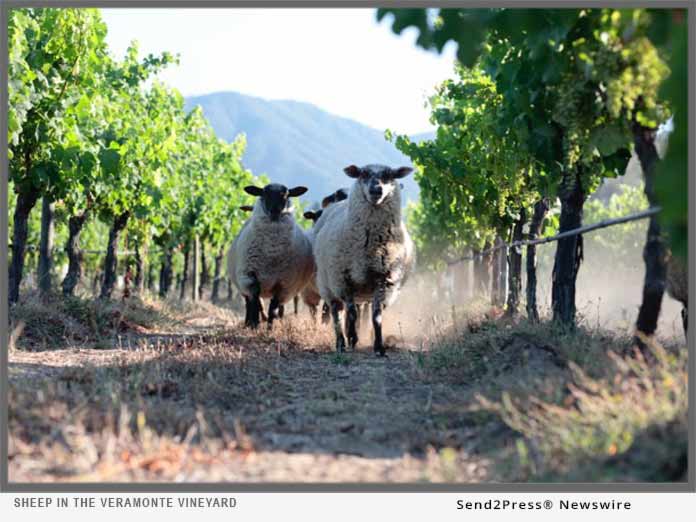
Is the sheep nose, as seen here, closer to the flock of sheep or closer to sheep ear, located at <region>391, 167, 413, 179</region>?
the flock of sheep

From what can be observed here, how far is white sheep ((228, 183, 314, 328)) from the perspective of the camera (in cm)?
1103

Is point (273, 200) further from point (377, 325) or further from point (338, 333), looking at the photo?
point (377, 325)

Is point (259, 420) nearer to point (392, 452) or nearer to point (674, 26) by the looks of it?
point (392, 452)

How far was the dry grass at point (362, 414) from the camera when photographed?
12.4 feet

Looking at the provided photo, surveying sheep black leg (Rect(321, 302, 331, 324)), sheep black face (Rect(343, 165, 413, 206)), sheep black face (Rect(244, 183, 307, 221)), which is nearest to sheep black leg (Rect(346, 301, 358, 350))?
sheep black face (Rect(343, 165, 413, 206))

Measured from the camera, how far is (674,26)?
13.6 ft

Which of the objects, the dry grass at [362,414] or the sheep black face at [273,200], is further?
the sheep black face at [273,200]

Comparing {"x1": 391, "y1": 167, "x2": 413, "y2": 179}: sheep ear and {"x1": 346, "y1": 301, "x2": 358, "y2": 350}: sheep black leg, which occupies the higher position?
{"x1": 391, "y1": 167, "x2": 413, "y2": 179}: sheep ear

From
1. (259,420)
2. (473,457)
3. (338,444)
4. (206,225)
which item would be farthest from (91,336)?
(206,225)

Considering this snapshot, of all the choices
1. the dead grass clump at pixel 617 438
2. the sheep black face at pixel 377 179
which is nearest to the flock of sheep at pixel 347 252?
the sheep black face at pixel 377 179

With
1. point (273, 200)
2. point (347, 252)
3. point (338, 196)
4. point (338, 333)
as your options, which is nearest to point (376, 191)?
point (347, 252)

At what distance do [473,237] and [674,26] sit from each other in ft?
43.0

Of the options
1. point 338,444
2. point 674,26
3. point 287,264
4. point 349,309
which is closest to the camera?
point 674,26

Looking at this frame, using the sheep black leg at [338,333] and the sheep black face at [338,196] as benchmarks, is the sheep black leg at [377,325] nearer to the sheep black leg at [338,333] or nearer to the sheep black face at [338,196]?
the sheep black leg at [338,333]
